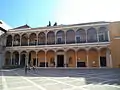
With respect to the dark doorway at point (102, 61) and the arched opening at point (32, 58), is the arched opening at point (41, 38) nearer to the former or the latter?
the arched opening at point (32, 58)

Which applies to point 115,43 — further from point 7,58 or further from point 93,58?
point 7,58

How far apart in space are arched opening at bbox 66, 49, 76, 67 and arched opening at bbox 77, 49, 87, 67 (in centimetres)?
100

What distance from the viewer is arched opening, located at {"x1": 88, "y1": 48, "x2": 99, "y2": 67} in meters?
31.8

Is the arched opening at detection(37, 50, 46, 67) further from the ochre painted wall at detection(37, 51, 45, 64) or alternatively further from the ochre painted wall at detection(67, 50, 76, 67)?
the ochre painted wall at detection(67, 50, 76, 67)

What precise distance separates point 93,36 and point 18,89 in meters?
24.6

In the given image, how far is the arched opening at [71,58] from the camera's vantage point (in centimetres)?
3330

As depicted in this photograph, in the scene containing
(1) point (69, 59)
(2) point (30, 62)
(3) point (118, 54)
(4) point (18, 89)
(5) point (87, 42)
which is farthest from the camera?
(2) point (30, 62)

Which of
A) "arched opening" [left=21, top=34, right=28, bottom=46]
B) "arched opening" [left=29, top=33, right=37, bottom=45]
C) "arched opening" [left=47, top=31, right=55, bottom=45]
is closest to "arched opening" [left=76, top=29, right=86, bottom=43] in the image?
"arched opening" [left=47, top=31, right=55, bottom=45]

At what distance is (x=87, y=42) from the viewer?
31625 mm

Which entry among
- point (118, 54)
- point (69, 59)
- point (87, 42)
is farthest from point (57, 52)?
point (118, 54)

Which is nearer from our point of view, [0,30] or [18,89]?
[18,89]

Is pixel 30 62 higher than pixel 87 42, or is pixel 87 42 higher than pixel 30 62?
pixel 87 42

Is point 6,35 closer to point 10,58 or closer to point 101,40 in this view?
point 10,58

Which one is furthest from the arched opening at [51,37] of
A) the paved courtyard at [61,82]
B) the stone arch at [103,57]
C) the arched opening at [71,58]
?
the paved courtyard at [61,82]
